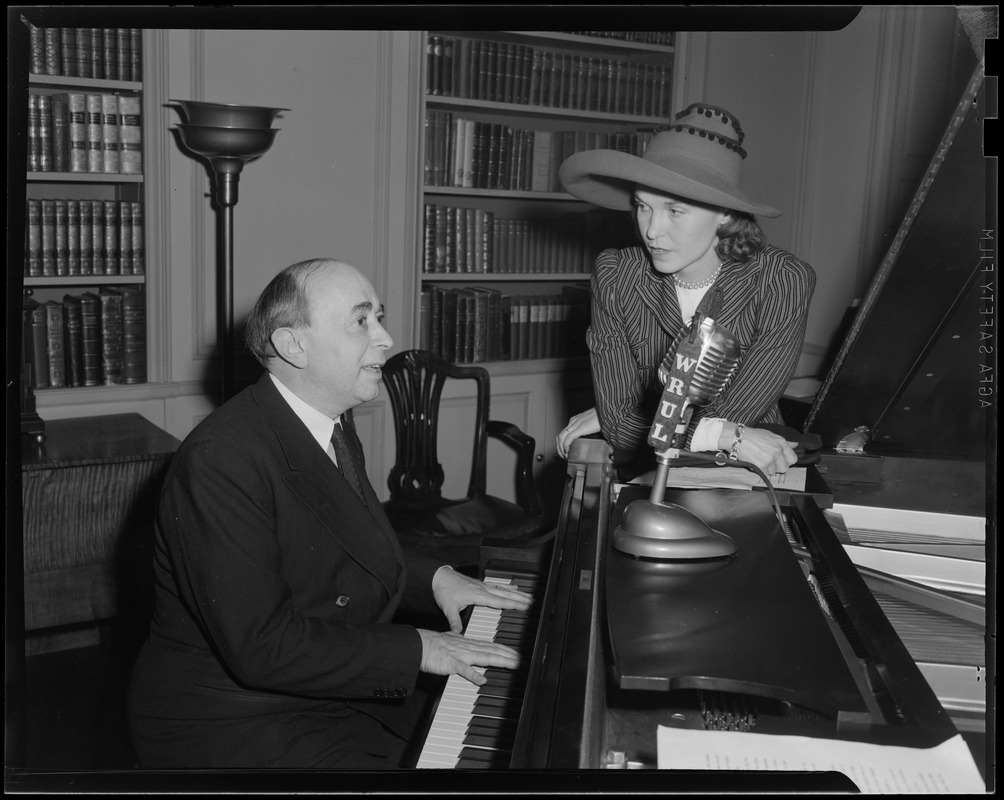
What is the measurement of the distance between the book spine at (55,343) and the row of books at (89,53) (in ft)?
2.69

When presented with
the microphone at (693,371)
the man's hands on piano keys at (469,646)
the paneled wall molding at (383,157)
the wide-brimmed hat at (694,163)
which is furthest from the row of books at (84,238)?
the microphone at (693,371)

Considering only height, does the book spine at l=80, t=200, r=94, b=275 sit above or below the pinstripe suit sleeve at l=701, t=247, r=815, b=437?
above

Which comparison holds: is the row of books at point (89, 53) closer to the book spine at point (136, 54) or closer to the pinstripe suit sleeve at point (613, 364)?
the book spine at point (136, 54)

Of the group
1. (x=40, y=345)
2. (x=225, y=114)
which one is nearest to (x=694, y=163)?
(x=225, y=114)

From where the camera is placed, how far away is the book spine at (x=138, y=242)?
365 cm

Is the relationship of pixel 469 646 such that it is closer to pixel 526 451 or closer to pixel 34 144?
pixel 526 451

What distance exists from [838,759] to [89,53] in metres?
3.40

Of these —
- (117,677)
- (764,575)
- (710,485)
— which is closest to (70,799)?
(764,575)

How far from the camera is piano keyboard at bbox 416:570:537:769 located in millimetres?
1420

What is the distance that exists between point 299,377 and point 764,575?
928mm

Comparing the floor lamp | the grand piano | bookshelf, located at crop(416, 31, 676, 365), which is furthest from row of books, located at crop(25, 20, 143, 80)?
the grand piano

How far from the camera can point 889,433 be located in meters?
2.14

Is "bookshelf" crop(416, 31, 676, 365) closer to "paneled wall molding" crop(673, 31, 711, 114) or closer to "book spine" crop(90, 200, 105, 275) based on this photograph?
"paneled wall molding" crop(673, 31, 711, 114)

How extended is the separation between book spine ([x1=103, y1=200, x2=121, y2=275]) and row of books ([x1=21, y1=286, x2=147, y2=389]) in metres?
0.10
